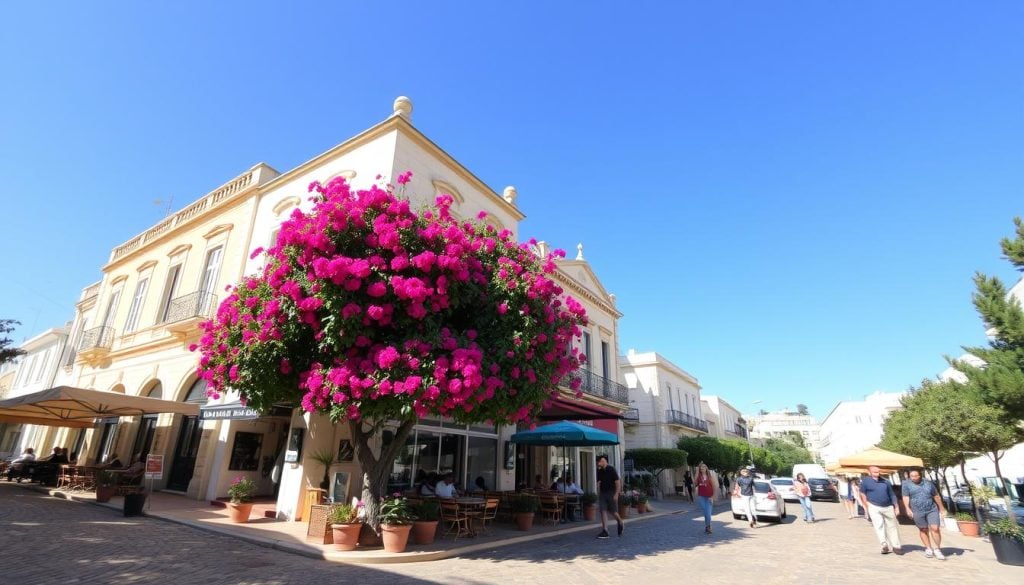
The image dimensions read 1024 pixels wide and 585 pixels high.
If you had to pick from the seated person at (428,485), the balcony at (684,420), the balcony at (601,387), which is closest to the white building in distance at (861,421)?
the balcony at (684,420)

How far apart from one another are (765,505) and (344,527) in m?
13.3

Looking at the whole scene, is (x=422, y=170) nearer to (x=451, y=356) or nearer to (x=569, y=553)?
(x=451, y=356)

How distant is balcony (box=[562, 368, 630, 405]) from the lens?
19.6 metres

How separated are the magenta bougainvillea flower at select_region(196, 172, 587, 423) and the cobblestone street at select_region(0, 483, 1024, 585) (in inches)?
88.4

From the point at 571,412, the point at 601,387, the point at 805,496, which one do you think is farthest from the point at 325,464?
the point at 805,496

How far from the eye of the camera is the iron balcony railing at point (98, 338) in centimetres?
1884

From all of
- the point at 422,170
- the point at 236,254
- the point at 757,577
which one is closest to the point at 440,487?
the point at 757,577

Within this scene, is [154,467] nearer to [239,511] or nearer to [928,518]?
[239,511]

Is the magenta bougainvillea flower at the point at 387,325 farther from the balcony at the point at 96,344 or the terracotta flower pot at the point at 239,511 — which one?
the balcony at the point at 96,344

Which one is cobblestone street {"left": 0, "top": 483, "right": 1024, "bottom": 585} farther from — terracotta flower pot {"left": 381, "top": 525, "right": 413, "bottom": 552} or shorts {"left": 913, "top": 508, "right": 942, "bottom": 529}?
shorts {"left": 913, "top": 508, "right": 942, "bottom": 529}

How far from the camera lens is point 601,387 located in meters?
21.0

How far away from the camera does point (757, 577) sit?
716 centimetres

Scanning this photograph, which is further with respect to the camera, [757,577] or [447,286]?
[447,286]

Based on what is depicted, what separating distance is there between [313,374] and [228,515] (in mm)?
5081
